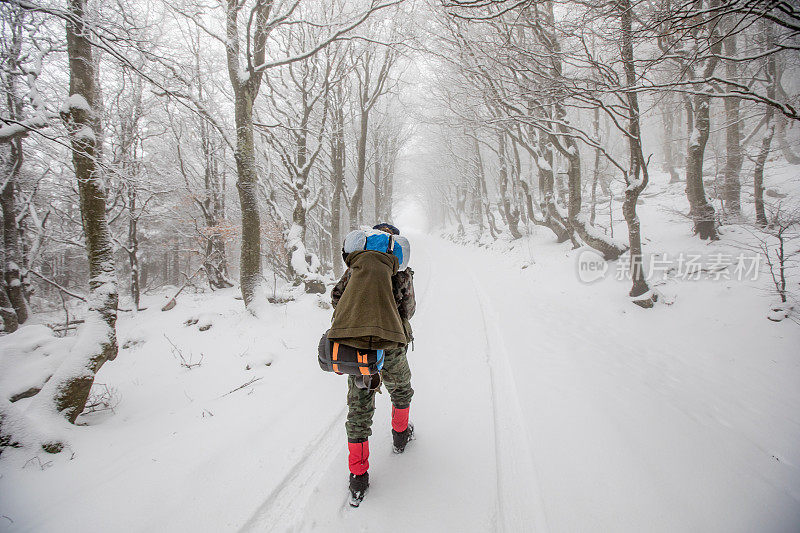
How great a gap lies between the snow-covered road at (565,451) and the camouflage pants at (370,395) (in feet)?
1.80

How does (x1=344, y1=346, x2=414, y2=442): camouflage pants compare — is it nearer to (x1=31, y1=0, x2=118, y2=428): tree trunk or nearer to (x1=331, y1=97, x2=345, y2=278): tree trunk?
(x1=31, y1=0, x2=118, y2=428): tree trunk

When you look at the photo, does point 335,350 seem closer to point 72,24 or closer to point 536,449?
point 536,449

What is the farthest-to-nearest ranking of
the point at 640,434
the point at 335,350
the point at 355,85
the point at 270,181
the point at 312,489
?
the point at 355,85 → the point at 270,181 → the point at 640,434 → the point at 312,489 → the point at 335,350

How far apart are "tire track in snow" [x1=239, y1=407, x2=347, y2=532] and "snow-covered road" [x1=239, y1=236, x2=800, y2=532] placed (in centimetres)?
1

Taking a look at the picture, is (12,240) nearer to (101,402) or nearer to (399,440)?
(101,402)

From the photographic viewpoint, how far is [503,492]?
2.20m

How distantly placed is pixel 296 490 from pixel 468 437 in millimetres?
1644

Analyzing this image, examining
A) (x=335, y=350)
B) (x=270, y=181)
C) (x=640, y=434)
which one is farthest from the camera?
(x=270, y=181)

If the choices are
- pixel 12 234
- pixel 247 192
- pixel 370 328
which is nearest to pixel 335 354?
pixel 370 328

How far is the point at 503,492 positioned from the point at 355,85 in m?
14.1

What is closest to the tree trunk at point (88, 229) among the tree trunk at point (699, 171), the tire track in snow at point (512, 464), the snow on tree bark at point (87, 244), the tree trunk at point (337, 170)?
the snow on tree bark at point (87, 244)

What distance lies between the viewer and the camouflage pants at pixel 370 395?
6.95ft

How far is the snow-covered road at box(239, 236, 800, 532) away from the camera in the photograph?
2057 mm

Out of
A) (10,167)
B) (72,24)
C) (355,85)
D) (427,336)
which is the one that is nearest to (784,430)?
(427,336)
